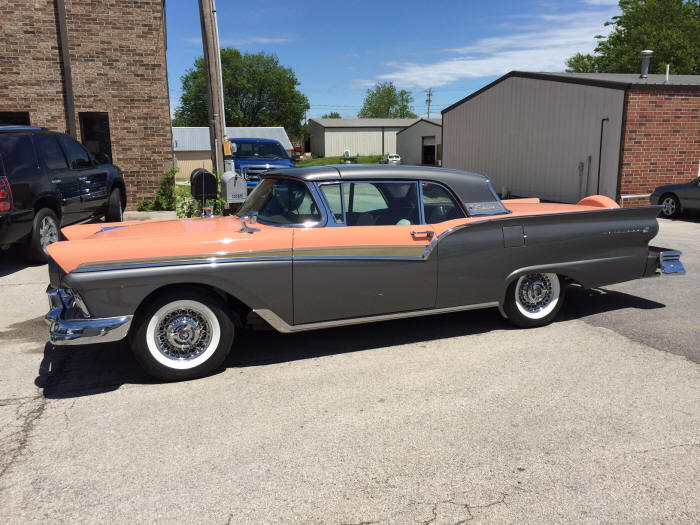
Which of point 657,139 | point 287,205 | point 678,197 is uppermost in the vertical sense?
point 657,139

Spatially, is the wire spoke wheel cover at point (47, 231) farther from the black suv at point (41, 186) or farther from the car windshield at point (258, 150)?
the car windshield at point (258, 150)

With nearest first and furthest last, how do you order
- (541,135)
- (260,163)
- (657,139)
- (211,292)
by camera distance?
(211,292) < (657,139) < (260,163) < (541,135)

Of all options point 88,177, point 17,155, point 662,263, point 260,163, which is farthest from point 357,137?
point 662,263

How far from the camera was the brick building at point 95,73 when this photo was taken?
1303 cm

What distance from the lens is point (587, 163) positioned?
52.8 feet

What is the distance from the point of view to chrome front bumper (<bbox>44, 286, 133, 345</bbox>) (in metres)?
3.85

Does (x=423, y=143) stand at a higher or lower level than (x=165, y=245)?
higher

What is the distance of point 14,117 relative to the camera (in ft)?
44.9

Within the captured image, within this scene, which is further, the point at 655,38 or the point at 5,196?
the point at 655,38

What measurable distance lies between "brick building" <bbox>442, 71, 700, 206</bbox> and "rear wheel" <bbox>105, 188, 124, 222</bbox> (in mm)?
12405

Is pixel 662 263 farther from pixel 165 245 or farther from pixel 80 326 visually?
pixel 80 326

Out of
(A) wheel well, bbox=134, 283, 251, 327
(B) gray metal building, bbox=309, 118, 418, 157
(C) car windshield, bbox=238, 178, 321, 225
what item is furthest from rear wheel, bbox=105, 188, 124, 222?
(B) gray metal building, bbox=309, 118, 418, 157

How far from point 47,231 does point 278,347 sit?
516cm

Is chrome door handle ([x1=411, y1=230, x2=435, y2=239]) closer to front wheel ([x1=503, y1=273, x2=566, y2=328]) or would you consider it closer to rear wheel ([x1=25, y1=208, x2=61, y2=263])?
front wheel ([x1=503, y1=273, x2=566, y2=328])
